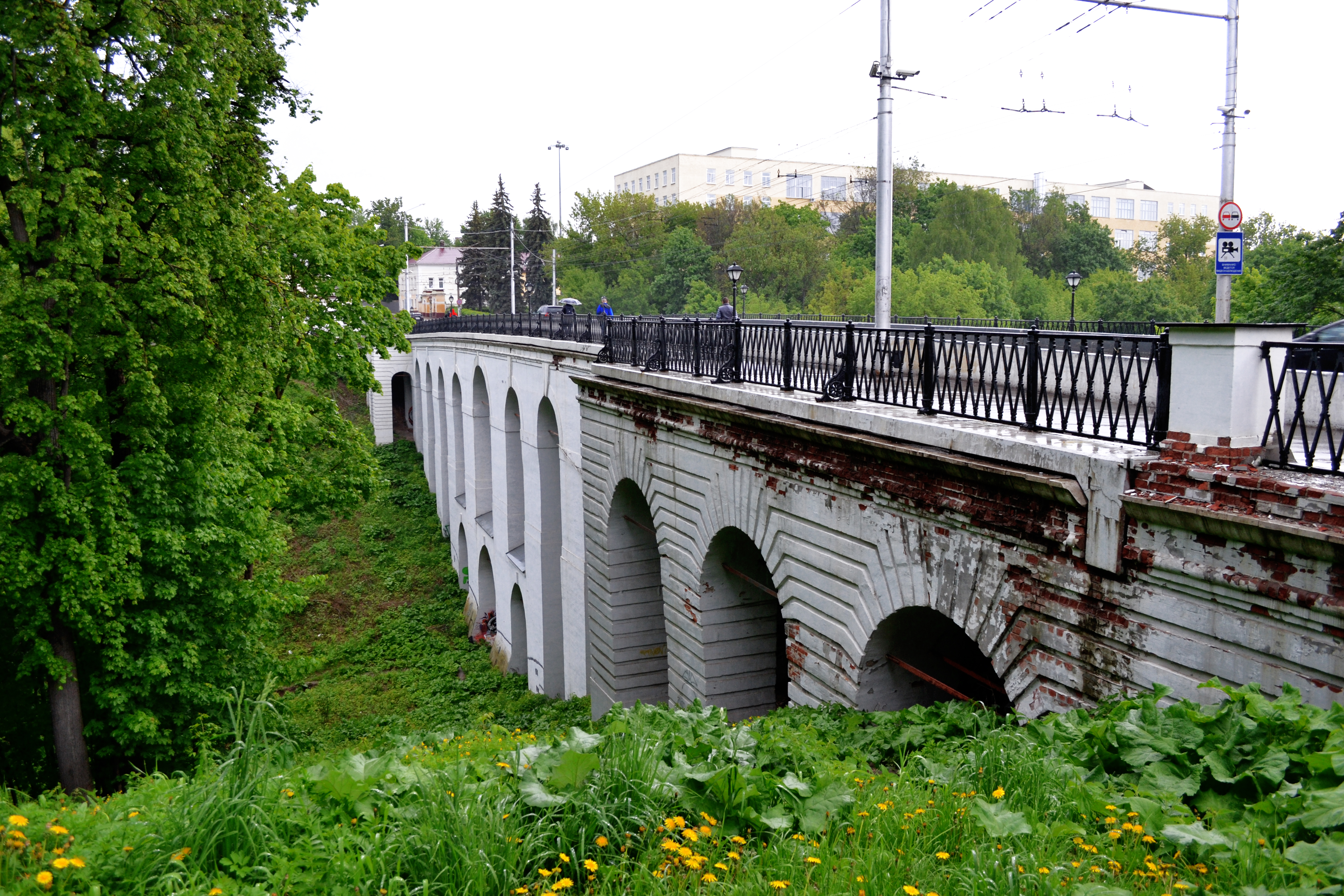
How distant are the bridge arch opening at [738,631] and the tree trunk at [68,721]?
7096 mm

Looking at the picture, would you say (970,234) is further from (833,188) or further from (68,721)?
(68,721)

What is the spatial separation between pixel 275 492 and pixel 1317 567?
12.1 meters

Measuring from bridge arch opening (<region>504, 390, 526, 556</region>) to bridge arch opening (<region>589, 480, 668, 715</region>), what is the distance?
8.97 m

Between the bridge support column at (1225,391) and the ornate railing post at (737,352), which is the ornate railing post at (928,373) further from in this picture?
the ornate railing post at (737,352)

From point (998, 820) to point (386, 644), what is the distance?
86.9 feet

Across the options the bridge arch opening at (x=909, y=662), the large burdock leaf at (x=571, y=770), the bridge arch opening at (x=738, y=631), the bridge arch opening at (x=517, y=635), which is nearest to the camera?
the large burdock leaf at (x=571, y=770)

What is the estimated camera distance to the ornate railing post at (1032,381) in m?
6.64

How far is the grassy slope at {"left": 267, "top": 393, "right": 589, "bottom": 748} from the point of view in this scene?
20.7 metres

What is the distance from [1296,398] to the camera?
5.34 meters

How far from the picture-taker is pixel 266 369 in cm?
1363

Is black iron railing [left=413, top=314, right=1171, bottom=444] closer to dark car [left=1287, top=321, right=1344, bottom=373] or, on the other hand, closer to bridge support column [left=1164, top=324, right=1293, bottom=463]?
bridge support column [left=1164, top=324, right=1293, bottom=463]

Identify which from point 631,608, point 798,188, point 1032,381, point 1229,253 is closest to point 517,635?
point 631,608

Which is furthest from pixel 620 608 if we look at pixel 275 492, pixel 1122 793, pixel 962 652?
pixel 1122 793

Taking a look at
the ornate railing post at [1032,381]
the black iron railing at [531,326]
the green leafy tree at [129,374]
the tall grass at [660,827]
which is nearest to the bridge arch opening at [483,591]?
the black iron railing at [531,326]
